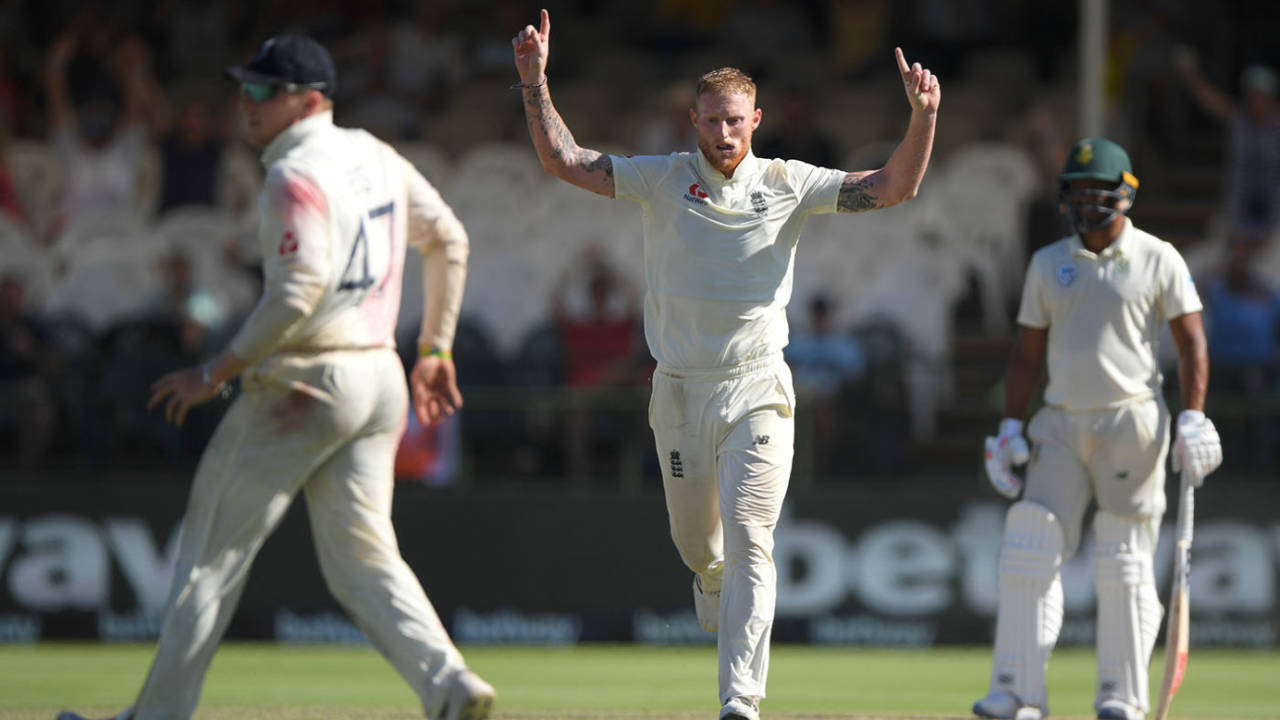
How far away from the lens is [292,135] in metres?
Answer: 5.84

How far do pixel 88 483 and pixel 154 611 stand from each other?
39.1 inches

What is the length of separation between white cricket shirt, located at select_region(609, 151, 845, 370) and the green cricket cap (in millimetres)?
1166

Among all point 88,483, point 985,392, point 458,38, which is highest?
point 458,38

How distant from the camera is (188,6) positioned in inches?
694

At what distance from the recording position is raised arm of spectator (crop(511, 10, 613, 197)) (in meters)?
6.50

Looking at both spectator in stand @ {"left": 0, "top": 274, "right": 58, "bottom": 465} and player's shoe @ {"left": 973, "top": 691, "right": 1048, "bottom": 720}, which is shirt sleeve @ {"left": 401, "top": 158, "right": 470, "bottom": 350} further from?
spectator in stand @ {"left": 0, "top": 274, "right": 58, "bottom": 465}

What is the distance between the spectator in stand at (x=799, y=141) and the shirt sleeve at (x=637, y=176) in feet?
22.7

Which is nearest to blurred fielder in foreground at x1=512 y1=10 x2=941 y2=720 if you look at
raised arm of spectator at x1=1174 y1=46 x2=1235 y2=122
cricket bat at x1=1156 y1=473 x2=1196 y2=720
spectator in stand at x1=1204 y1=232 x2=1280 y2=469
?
cricket bat at x1=1156 y1=473 x2=1196 y2=720

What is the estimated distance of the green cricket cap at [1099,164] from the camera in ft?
23.7

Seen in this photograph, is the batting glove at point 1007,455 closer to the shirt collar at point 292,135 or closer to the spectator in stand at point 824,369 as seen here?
the shirt collar at point 292,135

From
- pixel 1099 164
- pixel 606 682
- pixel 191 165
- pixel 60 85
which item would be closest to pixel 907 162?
pixel 1099 164

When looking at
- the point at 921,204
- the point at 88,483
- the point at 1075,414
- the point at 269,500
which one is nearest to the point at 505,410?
the point at 88,483

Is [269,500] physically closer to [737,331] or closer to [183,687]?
[183,687]

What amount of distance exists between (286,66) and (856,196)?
2.08 meters
